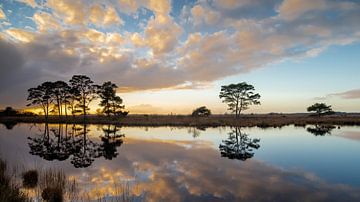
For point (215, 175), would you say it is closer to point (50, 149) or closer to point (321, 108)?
point (50, 149)

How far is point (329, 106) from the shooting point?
244 feet

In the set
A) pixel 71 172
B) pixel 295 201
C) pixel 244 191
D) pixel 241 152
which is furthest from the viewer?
pixel 241 152

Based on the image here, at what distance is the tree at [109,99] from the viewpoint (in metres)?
59.8

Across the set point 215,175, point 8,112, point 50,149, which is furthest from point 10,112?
point 215,175

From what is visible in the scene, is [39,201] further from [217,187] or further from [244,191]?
[244,191]

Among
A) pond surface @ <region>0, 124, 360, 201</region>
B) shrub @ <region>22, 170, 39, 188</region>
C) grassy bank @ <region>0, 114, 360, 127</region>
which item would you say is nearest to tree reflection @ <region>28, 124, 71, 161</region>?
pond surface @ <region>0, 124, 360, 201</region>

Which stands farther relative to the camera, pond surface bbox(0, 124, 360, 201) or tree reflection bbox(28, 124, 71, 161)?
tree reflection bbox(28, 124, 71, 161)

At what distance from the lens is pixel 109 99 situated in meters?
60.1

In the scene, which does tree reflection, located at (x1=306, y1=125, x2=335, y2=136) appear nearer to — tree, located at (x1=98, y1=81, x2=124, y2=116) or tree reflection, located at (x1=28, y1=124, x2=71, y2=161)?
tree reflection, located at (x1=28, y1=124, x2=71, y2=161)

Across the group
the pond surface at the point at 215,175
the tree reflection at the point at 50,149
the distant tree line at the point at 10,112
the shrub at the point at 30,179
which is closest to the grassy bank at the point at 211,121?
the tree reflection at the point at 50,149

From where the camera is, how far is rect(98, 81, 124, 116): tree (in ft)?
196

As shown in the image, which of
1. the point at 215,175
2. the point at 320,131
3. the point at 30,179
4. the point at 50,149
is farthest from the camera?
the point at 320,131

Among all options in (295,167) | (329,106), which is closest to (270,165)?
(295,167)

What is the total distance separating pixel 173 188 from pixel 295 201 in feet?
13.2
